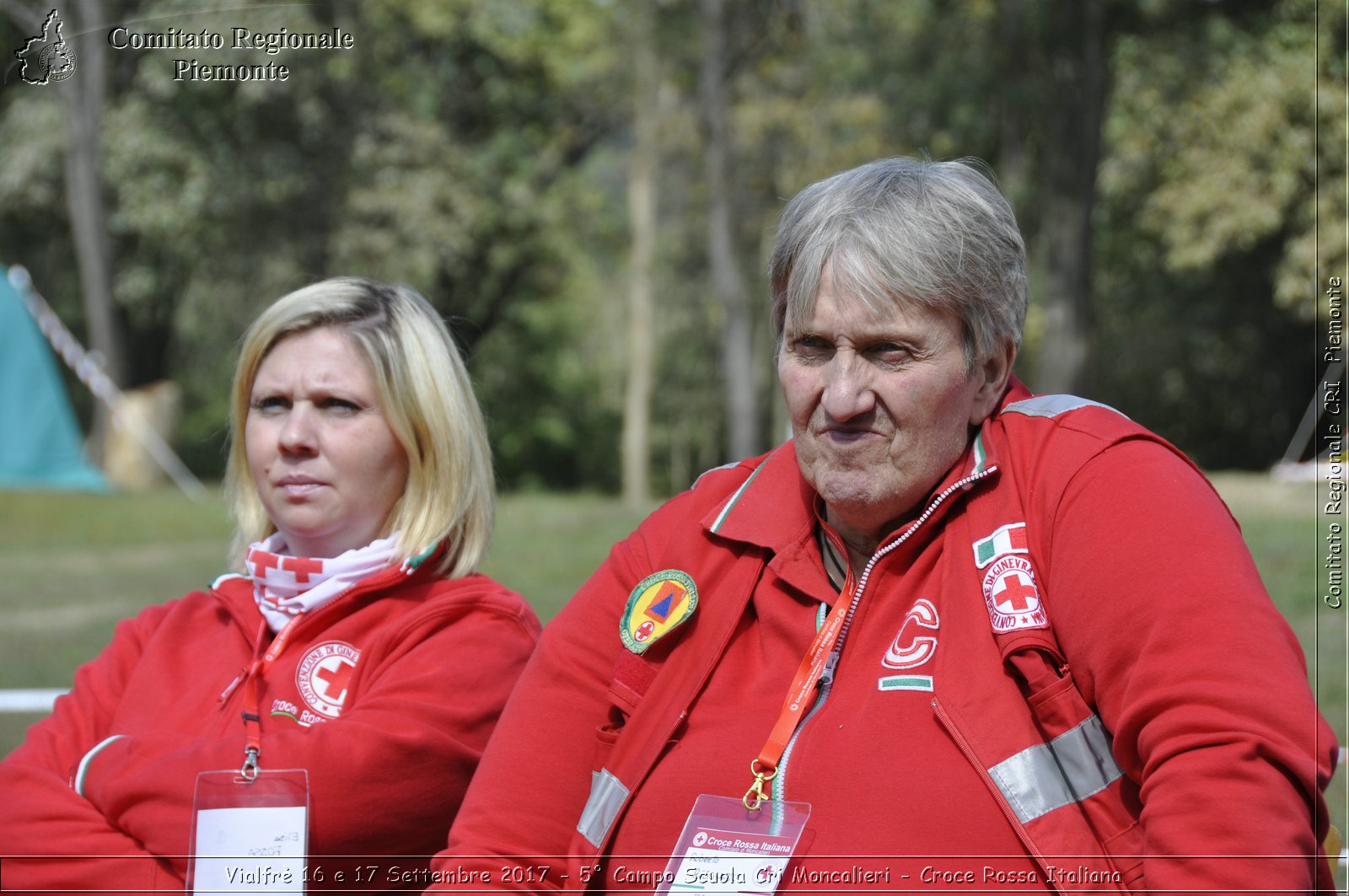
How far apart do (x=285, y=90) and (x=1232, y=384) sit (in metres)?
17.1

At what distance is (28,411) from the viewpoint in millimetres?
15789

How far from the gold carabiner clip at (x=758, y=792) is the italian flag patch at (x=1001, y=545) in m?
0.46

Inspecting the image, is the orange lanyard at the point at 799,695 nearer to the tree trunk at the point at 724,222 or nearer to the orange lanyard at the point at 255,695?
the orange lanyard at the point at 255,695

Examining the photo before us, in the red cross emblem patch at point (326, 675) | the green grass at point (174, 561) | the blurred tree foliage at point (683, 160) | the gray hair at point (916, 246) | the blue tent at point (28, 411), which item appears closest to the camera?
the gray hair at point (916, 246)

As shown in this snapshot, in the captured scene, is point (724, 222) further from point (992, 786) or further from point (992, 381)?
point (992, 786)

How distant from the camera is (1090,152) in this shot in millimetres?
18000

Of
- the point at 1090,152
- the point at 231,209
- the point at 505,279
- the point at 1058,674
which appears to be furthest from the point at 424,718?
the point at 505,279

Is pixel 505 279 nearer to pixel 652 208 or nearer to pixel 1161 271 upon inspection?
pixel 652 208

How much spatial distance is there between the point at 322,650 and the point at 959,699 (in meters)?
1.33

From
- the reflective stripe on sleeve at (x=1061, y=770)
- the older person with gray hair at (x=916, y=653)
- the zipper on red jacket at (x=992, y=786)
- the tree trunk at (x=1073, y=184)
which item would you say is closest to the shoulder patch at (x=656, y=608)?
the older person with gray hair at (x=916, y=653)

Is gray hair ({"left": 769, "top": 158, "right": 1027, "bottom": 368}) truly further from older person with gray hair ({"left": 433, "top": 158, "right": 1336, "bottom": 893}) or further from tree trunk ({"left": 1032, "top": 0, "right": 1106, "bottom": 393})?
tree trunk ({"left": 1032, "top": 0, "right": 1106, "bottom": 393})

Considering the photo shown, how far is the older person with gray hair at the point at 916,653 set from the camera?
6.15 feet

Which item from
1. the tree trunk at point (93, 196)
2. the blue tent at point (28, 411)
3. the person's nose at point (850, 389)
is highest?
the person's nose at point (850, 389)

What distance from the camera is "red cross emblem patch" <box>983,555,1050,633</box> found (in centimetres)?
206
